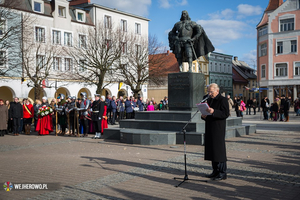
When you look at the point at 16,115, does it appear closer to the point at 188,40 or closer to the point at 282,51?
the point at 188,40

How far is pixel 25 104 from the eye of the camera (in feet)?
64.3

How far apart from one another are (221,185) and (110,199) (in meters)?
2.22

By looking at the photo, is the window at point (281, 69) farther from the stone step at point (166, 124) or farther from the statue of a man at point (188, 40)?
the stone step at point (166, 124)

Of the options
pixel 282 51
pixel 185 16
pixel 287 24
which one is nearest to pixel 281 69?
pixel 282 51

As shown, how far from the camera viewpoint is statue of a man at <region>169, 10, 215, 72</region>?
1567 cm

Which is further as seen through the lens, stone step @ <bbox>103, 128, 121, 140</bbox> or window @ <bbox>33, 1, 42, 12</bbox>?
window @ <bbox>33, 1, 42, 12</bbox>

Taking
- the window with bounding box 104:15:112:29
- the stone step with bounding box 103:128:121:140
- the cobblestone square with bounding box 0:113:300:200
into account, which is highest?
the window with bounding box 104:15:112:29

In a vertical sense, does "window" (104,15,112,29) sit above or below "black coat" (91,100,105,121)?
above

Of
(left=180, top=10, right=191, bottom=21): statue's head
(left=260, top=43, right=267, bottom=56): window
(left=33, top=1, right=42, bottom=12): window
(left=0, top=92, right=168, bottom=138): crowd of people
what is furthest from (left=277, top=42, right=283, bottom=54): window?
(left=0, top=92, right=168, bottom=138): crowd of people

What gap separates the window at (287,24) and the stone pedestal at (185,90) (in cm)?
3805

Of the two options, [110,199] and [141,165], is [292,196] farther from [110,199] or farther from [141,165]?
[141,165]

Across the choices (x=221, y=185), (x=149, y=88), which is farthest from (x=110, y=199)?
(x=149, y=88)

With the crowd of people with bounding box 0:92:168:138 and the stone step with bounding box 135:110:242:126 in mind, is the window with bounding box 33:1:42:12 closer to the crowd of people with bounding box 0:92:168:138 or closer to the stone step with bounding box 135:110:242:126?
the crowd of people with bounding box 0:92:168:138

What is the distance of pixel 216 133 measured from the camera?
6.86 metres
